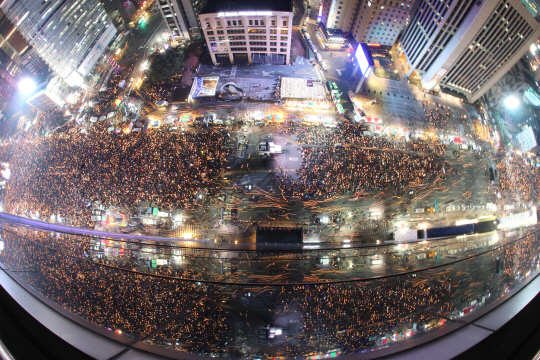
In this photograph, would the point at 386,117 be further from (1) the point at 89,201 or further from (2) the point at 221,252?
(1) the point at 89,201

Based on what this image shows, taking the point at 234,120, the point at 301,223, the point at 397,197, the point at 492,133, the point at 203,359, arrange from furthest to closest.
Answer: the point at 492,133
the point at 234,120
the point at 397,197
the point at 301,223
the point at 203,359

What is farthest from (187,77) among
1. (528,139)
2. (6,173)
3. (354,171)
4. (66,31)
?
(528,139)

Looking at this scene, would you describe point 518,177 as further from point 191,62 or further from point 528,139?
point 191,62

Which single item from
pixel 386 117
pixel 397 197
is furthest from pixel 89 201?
pixel 386 117

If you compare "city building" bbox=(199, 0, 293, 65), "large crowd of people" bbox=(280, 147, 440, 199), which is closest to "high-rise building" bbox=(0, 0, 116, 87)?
"city building" bbox=(199, 0, 293, 65)

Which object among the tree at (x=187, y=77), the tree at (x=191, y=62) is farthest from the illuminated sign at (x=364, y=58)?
the tree at (x=187, y=77)

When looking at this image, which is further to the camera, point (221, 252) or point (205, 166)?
point (205, 166)

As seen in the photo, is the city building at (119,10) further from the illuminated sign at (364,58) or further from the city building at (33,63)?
the illuminated sign at (364,58)
